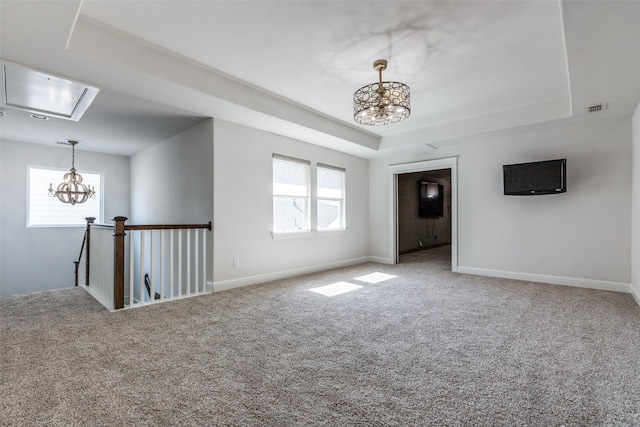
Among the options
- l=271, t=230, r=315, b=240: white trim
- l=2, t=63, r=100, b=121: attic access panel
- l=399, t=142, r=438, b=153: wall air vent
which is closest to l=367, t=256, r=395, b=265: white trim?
l=271, t=230, r=315, b=240: white trim

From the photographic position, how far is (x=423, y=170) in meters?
5.86

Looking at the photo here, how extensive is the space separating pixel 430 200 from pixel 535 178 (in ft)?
15.4

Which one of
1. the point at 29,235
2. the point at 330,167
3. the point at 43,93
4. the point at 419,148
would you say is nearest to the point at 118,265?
the point at 43,93

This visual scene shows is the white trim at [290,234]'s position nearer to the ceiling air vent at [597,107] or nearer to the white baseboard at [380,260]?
the white baseboard at [380,260]

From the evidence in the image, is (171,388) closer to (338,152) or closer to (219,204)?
(219,204)

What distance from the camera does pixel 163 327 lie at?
107 inches

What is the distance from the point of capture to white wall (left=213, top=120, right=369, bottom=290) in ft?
13.4

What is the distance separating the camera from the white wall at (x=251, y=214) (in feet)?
13.4

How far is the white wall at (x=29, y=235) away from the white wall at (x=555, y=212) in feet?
24.2

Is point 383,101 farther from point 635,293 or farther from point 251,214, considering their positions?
point 635,293

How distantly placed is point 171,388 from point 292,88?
327 cm

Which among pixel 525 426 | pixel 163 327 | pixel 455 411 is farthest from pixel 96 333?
pixel 525 426

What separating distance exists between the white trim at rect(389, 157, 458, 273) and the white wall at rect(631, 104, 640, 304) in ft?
7.21

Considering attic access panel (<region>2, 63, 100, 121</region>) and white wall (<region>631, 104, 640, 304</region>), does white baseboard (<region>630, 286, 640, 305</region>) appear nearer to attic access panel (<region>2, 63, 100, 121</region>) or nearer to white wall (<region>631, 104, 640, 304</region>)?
white wall (<region>631, 104, 640, 304</region>)
